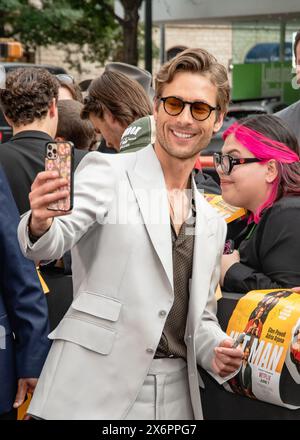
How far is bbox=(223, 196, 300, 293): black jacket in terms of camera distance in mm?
3449

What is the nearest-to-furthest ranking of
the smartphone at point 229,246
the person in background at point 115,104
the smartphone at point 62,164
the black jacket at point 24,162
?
1. the smartphone at point 62,164
2. the smartphone at point 229,246
3. the black jacket at point 24,162
4. the person in background at point 115,104

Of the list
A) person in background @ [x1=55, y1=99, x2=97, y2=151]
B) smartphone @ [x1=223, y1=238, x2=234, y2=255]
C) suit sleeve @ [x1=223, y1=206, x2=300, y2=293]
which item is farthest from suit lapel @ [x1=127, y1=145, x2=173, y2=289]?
person in background @ [x1=55, y1=99, x2=97, y2=151]

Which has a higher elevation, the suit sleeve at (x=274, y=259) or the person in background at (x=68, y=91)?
the person in background at (x=68, y=91)

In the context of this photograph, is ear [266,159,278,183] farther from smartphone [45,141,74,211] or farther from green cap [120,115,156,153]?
smartphone [45,141,74,211]

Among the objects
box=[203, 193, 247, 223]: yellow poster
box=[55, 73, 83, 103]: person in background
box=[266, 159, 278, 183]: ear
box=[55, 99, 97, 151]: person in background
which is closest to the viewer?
box=[266, 159, 278, 183]: ear

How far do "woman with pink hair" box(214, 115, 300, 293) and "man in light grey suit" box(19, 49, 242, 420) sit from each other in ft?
1.56

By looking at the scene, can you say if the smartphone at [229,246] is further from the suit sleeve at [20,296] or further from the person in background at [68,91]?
the person in background at [68,91]

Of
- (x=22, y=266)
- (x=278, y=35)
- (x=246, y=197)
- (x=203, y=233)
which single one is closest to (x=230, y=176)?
(x=246, y=197)

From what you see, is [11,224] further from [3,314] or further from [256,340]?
[256,340]

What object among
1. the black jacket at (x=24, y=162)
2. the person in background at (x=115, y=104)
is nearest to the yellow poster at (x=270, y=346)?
the black jacket at (x=24, y=162)

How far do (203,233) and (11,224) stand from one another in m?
0.74

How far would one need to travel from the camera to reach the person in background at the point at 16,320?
3.28 metres

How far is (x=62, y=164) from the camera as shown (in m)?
→ 2.52

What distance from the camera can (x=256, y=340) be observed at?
3188 millimetres
